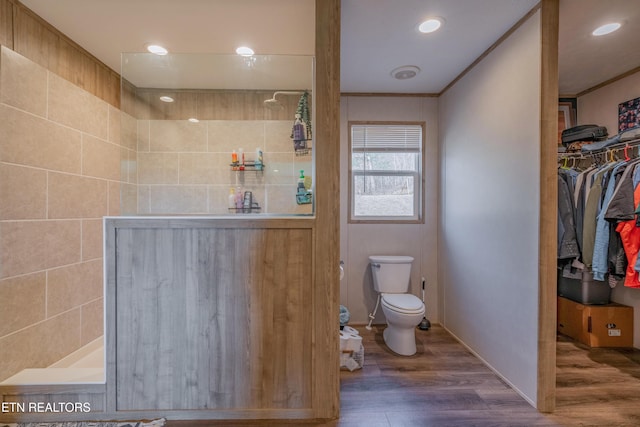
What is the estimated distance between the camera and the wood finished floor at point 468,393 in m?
1.53

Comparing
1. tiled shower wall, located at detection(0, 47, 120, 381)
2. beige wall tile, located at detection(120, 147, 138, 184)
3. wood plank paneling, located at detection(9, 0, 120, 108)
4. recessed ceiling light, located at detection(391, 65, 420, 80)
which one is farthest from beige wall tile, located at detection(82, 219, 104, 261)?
recessed ceiling light, located at detection(391, 65, 420, 80)

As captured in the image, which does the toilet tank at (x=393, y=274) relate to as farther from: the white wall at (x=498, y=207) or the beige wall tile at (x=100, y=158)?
the beige wall tile at (x=100, y=158)

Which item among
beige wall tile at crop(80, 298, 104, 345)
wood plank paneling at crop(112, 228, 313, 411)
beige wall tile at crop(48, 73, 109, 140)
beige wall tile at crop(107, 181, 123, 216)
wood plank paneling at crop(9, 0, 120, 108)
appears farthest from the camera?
beige wall tile at crop(107, 181, 123, 216)

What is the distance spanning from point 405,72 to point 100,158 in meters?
2.62

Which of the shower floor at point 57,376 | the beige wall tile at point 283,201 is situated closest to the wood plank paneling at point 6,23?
the beige wall tile at point 283,201

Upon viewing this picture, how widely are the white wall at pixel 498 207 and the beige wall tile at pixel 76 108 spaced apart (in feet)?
9.87

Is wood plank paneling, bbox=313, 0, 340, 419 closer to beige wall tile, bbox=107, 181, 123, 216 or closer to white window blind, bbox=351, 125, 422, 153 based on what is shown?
white window blind, bbox=351, 125, 422, 153

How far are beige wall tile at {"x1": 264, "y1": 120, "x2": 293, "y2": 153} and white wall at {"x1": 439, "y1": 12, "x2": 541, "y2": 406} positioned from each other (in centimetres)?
148

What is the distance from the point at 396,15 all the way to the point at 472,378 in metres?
2.47

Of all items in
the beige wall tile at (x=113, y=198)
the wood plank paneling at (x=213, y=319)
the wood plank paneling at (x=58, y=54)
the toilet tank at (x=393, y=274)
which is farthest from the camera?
the toilet tank at (x=393, y=274)

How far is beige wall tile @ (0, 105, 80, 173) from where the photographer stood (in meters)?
1.54

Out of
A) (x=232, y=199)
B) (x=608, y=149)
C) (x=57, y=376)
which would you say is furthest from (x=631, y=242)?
(x=57, y=376)

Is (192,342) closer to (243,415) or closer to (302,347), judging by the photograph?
(243,415)

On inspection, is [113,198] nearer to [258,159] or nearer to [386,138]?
[258,159]
